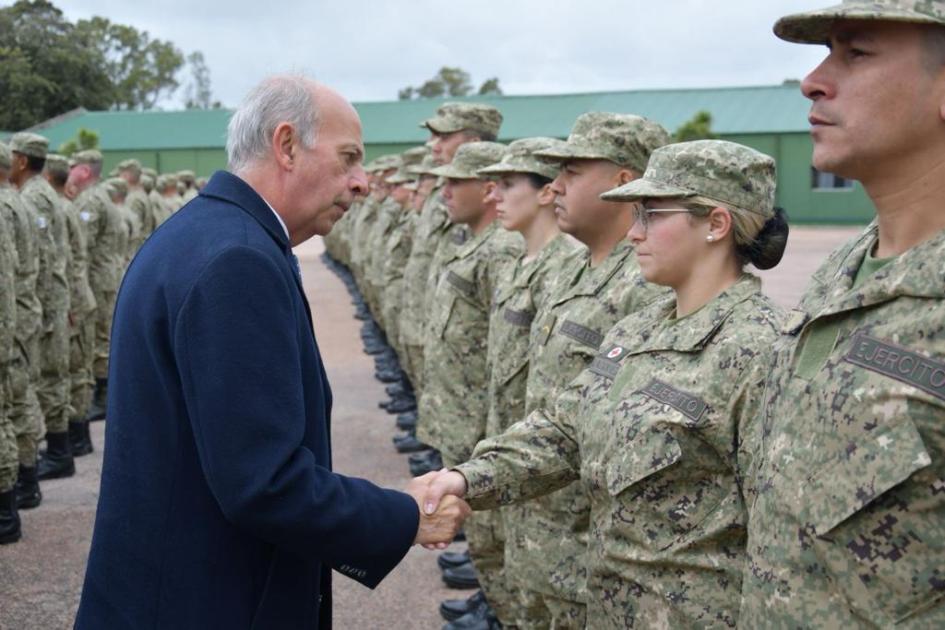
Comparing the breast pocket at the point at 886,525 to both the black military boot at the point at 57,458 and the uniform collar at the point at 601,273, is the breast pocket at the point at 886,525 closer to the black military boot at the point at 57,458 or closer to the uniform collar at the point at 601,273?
the uniform collar at the point at 601,273

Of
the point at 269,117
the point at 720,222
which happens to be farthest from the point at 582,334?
the point at 269,117

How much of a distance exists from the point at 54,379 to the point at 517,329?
14.7 ft

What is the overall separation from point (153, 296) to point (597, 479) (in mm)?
1275

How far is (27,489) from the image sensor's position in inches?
279

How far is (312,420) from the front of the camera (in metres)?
2.45

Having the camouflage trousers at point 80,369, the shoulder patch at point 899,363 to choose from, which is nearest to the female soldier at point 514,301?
the shoulder patch at point 899,363

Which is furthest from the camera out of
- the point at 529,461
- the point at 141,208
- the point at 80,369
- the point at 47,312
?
the point at 141,208

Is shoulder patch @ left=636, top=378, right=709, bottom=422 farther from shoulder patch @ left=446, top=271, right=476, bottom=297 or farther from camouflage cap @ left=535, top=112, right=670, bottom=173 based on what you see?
shoulder patch @ left=446, top=271, right=476, bottom=297

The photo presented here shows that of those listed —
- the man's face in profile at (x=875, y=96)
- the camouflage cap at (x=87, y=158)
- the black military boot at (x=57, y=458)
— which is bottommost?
Answer: the black military boot at (x=57, y=458)

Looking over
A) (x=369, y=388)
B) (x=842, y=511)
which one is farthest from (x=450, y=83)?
(x=842, y=511)

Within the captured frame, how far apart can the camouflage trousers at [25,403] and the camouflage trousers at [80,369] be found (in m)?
1.36

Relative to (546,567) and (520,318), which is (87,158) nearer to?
(520,318)

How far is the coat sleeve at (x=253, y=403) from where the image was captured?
7.24ft

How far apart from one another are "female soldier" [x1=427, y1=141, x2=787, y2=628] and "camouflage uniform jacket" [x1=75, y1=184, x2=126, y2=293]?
8.02 metres
